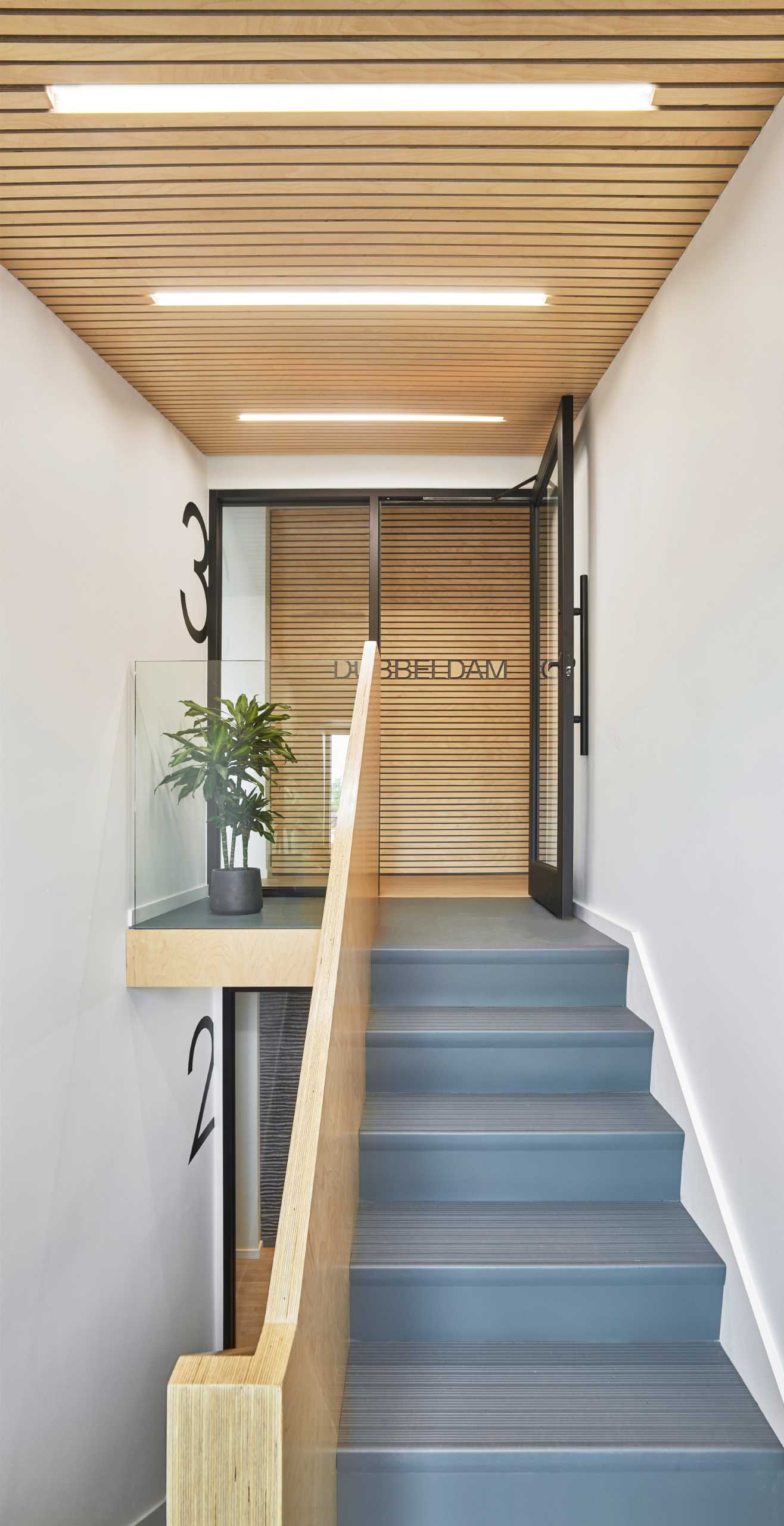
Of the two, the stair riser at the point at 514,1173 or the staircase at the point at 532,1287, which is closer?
the staircase at the point at 532,1287

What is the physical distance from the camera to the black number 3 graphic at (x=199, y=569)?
16.1 feet

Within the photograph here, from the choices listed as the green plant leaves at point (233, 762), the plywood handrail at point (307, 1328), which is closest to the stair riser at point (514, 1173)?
the plywood handrail at point (307, 1328)

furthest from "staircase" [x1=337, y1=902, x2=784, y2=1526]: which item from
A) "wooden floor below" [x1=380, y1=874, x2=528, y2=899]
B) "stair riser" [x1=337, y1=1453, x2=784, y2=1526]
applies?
"wooden floor below" [x1=380, y1=874, x2=528, y2=899]

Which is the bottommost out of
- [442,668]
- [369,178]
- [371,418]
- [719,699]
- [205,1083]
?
[205,1083]

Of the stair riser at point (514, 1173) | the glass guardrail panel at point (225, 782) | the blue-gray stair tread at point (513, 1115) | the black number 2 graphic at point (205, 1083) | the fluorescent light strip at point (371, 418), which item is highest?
the fluorescent light strip at point (371, 418)

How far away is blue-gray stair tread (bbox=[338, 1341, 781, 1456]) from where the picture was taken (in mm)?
2104

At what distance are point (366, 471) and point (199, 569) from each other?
106 centimetres

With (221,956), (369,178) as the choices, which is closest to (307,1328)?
(221,956)

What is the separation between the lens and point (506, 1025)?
3.28 metres

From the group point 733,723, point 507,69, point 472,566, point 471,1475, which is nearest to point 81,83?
point 507,69

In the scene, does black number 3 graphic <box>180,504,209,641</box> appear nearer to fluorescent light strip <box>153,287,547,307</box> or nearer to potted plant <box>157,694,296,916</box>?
potted plant <box>157,694,296,916</box>

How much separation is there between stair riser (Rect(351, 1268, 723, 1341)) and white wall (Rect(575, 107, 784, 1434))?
0.47ft

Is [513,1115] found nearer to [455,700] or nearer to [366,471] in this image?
[366,471]

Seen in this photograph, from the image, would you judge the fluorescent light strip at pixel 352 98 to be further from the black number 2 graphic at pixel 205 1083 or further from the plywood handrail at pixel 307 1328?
the black number 2 graphic at pixel 205 1083
